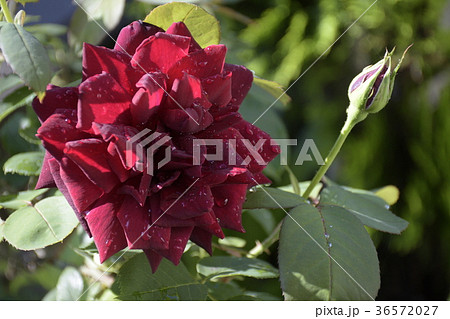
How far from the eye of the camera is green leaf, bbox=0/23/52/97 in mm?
270

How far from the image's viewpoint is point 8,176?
0.49m

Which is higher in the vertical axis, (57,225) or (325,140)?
(57,225)

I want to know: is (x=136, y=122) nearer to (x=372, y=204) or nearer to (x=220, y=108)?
(x=220, y=108)

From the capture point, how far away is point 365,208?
0.39m

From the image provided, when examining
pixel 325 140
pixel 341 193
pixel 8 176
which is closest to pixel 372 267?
pixel 341 193

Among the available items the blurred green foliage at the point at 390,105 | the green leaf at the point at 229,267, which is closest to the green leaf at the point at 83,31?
the green leaf at the point at 229,267

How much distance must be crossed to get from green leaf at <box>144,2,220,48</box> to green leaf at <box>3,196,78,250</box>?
149 mm

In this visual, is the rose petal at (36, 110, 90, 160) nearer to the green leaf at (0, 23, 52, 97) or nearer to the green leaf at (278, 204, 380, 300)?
the green leaf at (0, 23, 52, 97)

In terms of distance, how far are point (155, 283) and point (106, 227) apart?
0.09 m

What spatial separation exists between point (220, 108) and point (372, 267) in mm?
146

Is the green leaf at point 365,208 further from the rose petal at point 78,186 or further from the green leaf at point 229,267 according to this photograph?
the rose petal at point 78,186

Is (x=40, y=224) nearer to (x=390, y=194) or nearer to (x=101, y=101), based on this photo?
(x=101, y=101)

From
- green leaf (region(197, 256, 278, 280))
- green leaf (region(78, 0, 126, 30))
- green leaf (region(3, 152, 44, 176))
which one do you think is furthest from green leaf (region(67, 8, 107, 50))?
green leaf (region(197, 256, 278, 280))

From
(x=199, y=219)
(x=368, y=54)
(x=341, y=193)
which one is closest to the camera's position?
(x=199, y=219)
